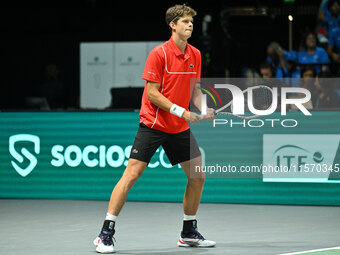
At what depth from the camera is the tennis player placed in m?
6.51

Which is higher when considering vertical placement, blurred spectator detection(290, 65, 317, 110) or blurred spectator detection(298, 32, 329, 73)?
blurred spectator detection(298, 32, 329, 73)

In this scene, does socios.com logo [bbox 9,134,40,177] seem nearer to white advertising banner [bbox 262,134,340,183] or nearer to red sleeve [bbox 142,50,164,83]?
white advertising banner [bbox 262,134,340,183]

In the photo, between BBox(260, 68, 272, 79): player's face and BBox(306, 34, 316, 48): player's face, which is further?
BBox(306, 34, 316, 48): player's face

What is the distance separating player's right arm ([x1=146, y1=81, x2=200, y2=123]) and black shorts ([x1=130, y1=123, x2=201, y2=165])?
334 millimetres

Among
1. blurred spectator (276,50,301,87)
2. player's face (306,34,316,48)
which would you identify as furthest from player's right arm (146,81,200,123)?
player's face (306,34,316,48)

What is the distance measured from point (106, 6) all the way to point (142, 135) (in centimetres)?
1292

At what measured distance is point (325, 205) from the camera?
963cm

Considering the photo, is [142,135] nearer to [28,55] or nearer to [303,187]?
[303,187]

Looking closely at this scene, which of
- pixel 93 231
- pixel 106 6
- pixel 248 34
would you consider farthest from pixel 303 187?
pixel 106 6

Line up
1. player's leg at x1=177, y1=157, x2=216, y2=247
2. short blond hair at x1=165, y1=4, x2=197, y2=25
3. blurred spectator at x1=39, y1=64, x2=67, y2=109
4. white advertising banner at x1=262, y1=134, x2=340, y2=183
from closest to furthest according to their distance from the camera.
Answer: short blond hair at x1=165, y1=4, x2=197, y2=25, player's leg at x1=177, y1=157, x2=216, y2=247, white advertising banner at x1=262, y1=134, x2=340, y2=183, blurred spectator at x1=39, y1=64, x2=67, y2=109

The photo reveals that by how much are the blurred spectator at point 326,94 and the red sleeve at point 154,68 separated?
4.08 m

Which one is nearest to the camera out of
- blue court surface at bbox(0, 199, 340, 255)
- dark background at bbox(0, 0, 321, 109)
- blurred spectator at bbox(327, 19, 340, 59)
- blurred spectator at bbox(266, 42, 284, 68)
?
blue court surface at bbox(0, 199, 340, 255)

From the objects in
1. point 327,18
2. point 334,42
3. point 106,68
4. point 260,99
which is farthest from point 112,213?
point 106,68

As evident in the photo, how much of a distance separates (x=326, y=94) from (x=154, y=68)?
14.7 feet
